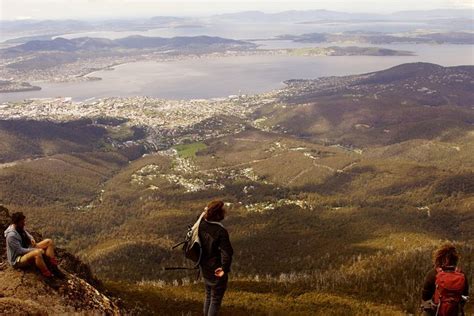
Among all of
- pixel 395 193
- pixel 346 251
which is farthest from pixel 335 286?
pixel 395 193

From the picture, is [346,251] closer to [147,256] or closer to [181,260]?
[181,260]

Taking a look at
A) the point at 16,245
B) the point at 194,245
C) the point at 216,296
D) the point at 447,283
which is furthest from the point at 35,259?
the point at 447,283

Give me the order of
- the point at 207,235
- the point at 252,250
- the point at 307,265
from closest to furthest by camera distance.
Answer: the point at 207,235 < the point at 307,265 < the point at 252,250

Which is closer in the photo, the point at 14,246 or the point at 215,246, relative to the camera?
the point at 215,246

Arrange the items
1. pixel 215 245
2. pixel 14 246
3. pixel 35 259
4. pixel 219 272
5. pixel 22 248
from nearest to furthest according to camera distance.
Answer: pixel 215 245 < pixel 219 272 < pixel 14 246 < pixel 22 248 < pixel 35 259

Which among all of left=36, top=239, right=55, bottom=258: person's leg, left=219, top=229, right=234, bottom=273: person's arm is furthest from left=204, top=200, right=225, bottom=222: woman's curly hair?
left=36, top=239, right=55, bottom=258: person's leg

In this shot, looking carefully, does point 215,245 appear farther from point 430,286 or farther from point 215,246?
point 430,286
